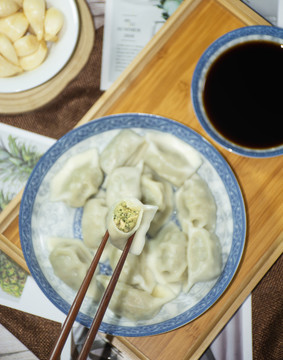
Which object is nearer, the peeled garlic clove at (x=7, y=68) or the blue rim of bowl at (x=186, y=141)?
the blue rim of bowl at (x=186, y=141)

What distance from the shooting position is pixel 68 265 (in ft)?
4.34

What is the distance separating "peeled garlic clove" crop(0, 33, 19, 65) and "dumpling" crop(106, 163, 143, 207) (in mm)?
583

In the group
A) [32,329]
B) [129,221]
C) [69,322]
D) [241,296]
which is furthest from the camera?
[32,329]

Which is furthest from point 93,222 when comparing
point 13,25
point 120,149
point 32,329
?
point 13,25

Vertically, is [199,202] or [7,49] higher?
[7,49]

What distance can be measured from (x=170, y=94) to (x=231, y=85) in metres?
0.21

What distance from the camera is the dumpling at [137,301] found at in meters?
1.29

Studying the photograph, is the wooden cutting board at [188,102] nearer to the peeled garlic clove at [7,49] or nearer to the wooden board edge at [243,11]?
the wooden board edge at [243,11]

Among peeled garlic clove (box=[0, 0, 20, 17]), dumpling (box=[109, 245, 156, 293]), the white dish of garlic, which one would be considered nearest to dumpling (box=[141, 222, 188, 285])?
dumpling (box=[109, 245, 156, 293])

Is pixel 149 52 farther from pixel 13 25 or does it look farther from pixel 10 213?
pixel 10 213

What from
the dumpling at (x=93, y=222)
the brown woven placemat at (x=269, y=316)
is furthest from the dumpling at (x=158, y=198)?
the brown woven placemat at (x=269, y=316)

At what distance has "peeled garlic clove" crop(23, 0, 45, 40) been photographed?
55.9 inches

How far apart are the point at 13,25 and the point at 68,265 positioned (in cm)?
92

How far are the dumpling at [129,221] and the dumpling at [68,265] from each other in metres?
0.23
